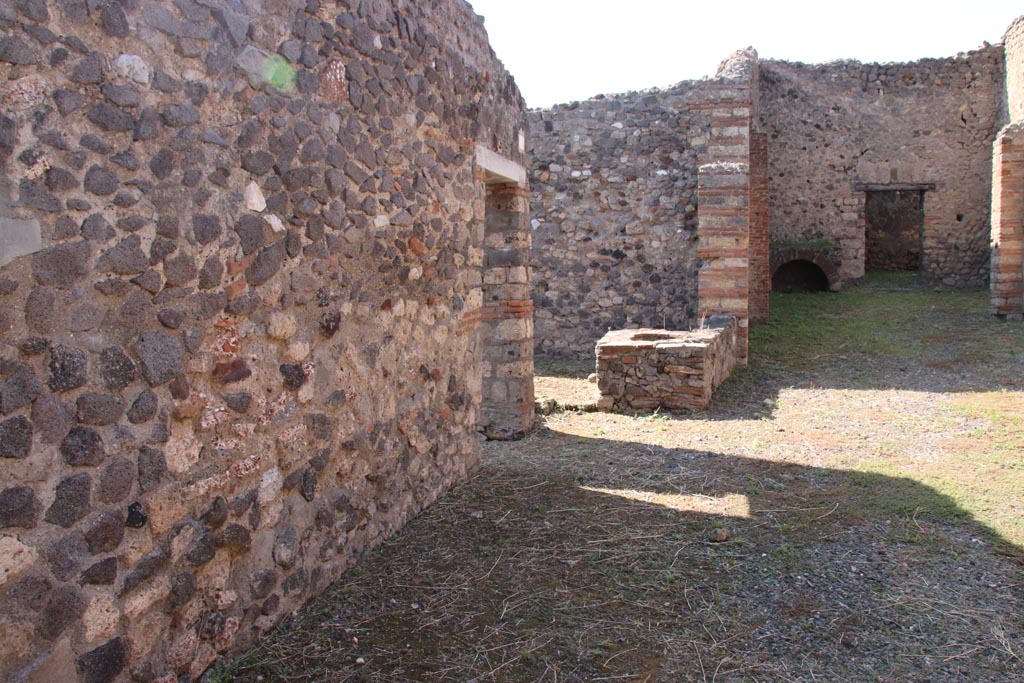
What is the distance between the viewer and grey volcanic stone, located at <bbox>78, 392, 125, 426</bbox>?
233cm

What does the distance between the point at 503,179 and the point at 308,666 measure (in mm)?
4238

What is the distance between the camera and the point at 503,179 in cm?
641

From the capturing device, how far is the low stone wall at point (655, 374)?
8.06m

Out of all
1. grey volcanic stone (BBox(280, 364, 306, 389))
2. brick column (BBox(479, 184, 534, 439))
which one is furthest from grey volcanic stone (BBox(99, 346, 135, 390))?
brick column (BBox(479, 184, 534, 439))

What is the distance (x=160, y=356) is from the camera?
2.62 metres

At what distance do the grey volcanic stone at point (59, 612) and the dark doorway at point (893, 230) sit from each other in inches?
845

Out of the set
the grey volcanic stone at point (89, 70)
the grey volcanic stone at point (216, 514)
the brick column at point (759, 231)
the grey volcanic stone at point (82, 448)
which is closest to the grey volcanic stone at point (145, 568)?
the grey volcanic stone at point (216, 514)

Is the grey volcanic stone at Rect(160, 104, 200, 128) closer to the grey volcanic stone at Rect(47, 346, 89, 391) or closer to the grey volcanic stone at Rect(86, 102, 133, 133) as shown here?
the grey volcanic stone at Rect(86, 102, 133, 133)

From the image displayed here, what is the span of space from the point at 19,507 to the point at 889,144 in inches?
724

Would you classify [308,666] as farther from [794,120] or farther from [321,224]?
[794,120]

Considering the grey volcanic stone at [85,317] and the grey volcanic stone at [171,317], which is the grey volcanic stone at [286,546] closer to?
the grey volcanic stone at [171,317]

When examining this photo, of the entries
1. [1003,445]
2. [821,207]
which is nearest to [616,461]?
[1003,445]

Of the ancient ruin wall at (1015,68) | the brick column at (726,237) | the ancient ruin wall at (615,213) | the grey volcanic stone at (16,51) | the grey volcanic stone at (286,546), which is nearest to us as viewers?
the grey volcanic stone at (16,51)

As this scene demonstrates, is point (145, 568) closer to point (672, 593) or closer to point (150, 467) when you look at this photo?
point (150, 467)
